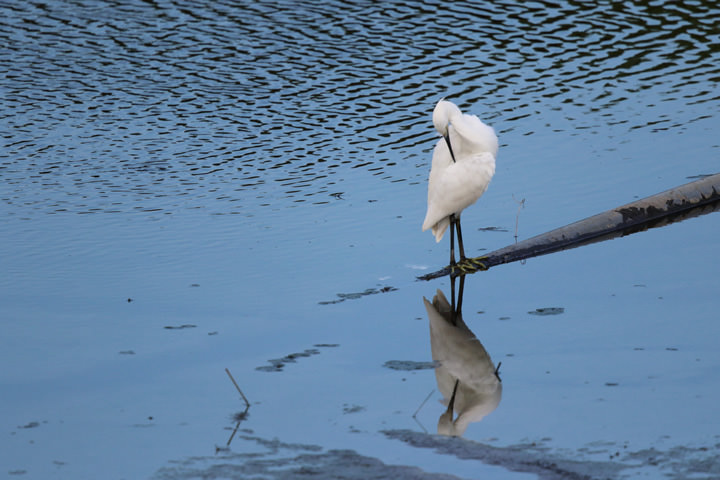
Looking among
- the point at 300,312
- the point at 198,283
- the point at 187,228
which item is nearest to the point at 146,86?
the point at 187,228

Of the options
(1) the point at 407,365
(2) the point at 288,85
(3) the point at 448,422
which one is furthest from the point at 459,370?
(2) the point at 288,85

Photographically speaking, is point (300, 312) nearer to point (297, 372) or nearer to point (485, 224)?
point (297, 372)

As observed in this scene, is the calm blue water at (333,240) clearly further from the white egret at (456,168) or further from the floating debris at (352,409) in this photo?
the white egret at (456,168)

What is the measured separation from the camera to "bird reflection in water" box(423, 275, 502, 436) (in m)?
6.40

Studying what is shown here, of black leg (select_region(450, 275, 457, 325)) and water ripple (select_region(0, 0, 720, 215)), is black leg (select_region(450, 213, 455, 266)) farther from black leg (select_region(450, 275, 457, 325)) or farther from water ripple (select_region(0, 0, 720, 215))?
water ripple (select_region(0, 0, 720, 215))

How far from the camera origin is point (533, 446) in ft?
19.2

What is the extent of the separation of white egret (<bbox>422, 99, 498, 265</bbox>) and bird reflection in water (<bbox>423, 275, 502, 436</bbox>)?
3.08 feet

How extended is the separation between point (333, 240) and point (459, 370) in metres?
2.86

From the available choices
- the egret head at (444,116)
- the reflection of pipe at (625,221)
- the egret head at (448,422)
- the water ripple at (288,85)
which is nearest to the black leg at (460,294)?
the reflection of pipe at (625,221)

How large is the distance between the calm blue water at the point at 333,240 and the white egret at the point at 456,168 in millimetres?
408

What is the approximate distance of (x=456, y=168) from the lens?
9227 millimetres

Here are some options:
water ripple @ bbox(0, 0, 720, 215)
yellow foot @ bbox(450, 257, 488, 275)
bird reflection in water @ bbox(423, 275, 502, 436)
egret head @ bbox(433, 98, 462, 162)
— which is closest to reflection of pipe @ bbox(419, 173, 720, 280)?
yellow foot @ bbox(450, 257, 488, 275)

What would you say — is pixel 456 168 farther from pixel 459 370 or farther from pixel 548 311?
pixel 459 370

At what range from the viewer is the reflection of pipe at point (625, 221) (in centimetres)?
907
